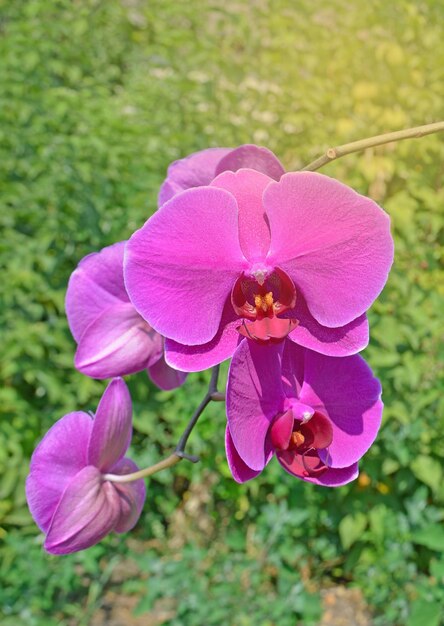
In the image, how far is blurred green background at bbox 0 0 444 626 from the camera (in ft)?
7.09

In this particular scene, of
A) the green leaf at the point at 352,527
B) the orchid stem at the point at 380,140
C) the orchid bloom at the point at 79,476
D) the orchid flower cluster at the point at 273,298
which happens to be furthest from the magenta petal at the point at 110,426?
the green leaf at the point at 352,527

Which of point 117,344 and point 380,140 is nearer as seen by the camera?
point 380,140

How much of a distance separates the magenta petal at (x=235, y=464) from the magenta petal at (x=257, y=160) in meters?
0.24

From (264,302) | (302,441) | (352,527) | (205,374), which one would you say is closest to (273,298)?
(264,302)

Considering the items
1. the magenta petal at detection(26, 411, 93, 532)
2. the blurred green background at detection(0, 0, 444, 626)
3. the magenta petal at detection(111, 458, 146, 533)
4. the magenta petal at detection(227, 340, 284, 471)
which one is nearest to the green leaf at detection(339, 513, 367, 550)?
the blurred green background at detection(0, 0, 444, 626)

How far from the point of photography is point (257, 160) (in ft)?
2.15

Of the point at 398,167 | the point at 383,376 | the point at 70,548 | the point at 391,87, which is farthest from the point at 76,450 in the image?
the point at 391,87

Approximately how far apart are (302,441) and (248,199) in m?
0.20

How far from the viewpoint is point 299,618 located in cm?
231

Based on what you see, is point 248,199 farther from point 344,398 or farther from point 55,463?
point 55,463

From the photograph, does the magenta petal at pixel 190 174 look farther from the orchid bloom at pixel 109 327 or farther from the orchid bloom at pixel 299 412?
the orchid bloom at pixel 299 412

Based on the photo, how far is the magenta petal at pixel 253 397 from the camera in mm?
563

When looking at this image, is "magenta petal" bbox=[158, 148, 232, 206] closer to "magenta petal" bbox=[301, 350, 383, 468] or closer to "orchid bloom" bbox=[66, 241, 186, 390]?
"orchid bloom" bbox=[66, 241, 186, 390]

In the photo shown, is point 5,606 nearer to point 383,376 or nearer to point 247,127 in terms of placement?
point 383,376
